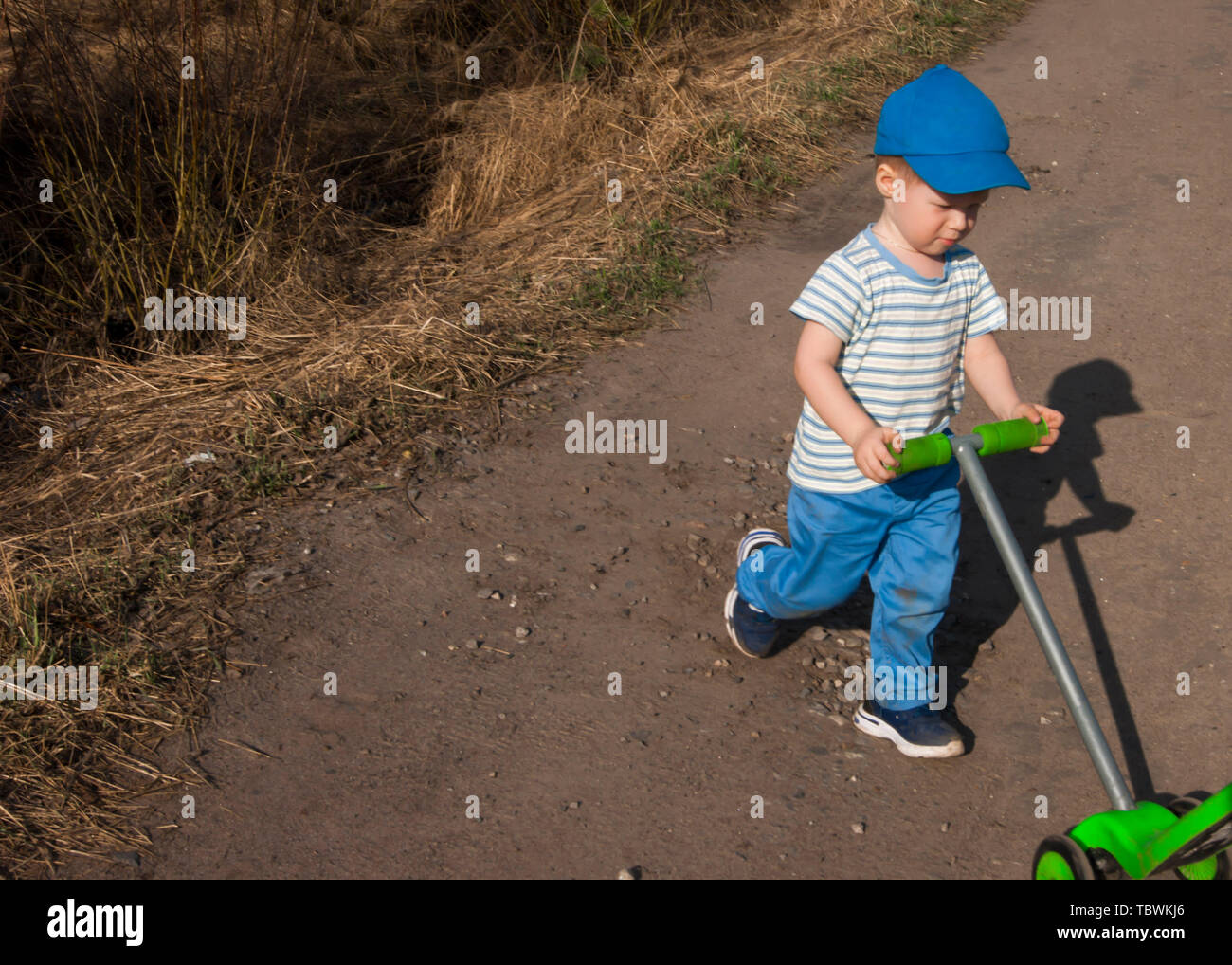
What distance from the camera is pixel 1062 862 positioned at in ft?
6.95

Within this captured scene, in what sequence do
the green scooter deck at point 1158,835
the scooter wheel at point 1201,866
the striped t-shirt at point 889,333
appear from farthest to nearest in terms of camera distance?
the striped t-shirt at point 889,333, the scooter wheel at point 1201,866, the green scooter deck at point 1158,835

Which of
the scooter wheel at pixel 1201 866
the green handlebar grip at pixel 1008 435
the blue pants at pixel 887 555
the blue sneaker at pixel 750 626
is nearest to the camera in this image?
the scooter wheel at pixel 1201 866

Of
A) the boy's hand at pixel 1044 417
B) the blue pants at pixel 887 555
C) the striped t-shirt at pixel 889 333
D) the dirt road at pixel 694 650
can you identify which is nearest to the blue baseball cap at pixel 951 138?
the striped t-shirt at pixel 889 333

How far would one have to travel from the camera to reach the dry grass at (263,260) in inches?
121

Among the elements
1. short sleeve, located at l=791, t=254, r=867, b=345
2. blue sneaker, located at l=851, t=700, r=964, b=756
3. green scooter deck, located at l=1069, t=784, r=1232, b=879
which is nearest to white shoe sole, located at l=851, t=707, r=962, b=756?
blue sneaker, located at l=851, t=700, r=964, b=756

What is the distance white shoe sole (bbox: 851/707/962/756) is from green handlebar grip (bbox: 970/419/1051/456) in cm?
80

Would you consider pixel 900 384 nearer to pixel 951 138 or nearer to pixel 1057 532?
pixel 951 138

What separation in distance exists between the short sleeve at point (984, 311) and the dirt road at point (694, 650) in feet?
3.03

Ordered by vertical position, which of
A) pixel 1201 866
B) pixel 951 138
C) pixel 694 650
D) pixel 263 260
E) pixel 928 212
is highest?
pixel 263 260

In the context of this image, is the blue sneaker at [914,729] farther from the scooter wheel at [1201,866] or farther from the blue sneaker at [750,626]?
the scooter wheel at [1201,866]

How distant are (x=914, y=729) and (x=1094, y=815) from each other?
61 centimetres

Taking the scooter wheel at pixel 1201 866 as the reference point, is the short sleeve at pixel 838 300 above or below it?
above

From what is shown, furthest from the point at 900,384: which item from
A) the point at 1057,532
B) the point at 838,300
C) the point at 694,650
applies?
the point at 1057,532

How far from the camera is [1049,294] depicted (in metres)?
4.62
